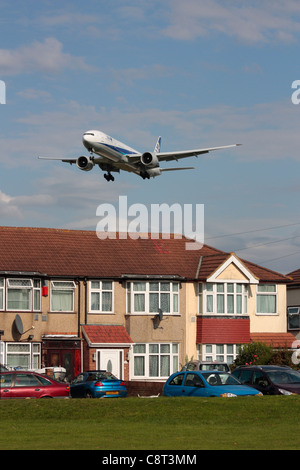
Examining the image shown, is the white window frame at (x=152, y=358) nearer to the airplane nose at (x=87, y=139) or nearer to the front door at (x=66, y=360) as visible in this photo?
the front door at (x=66, y=360)

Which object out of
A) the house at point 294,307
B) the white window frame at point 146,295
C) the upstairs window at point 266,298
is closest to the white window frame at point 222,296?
the upstairs window at point 266,298

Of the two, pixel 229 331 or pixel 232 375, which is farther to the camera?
pixel 229 331

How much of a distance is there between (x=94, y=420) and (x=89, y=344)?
70.4 ft

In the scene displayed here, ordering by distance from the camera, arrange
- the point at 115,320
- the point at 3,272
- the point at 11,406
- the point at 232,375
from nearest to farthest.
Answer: the point at 11,406
the point at 232,375
the point at 3,272
the point at 115,320

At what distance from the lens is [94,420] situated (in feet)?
78.8

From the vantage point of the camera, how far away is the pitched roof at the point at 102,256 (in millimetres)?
47094

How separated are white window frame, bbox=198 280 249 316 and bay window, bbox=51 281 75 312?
7.67 metres

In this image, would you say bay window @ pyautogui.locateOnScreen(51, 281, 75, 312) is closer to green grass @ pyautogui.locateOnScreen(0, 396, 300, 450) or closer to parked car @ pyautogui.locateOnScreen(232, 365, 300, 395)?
parked car @ pyautogui.locateOnScreen(232, 365, 300, 395)

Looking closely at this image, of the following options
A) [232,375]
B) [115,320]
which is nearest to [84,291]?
[115,320]

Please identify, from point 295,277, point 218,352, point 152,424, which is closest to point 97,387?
point 152,424

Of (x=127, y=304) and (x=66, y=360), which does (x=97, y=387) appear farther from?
(x=127, y=304)

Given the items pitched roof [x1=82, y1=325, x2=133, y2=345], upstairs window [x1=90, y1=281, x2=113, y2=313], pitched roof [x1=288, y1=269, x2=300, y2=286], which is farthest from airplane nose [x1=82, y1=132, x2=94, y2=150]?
pitched roof [x1=288, y1=269, x2=300, y2=286]

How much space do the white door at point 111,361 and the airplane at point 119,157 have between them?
32.9 feet
